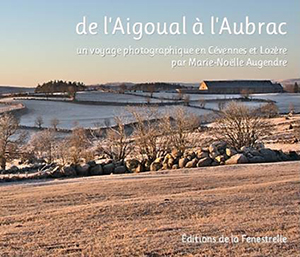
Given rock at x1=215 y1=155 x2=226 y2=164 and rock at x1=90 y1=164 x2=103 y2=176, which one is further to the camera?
rock at x1=90 y1=164 x2=103 y2=176

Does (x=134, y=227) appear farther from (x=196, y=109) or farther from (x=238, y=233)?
(x=196, y=109)

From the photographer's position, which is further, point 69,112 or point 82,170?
point 69,112

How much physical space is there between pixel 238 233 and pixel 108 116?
84.7 metres

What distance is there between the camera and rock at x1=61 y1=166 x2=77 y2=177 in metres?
26.6

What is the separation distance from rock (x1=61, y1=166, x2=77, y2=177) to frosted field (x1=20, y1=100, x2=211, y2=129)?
5360cm

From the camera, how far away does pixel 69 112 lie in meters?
102

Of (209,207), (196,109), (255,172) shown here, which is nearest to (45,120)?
(196,109)

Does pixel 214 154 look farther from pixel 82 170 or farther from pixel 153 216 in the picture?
pixel 153 216

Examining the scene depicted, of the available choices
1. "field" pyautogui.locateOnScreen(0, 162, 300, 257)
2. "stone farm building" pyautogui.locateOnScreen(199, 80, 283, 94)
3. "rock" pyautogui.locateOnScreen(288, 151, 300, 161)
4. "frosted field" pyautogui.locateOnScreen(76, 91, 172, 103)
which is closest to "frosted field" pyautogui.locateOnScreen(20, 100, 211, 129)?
"frosted field" pyautogui.locateOnScreen(76, 91, 172, 103)

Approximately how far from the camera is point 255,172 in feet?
63.5

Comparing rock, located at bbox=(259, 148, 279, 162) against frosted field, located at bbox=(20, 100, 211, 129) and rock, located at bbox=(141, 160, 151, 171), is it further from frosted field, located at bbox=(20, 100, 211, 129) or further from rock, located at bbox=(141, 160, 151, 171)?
frosted field, located at bbox=(20, 100, 211, 129)

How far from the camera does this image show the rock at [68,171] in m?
26.6

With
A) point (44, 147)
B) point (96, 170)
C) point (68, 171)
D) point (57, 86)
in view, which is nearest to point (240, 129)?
point (96, 170)

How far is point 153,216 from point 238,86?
156816mm
